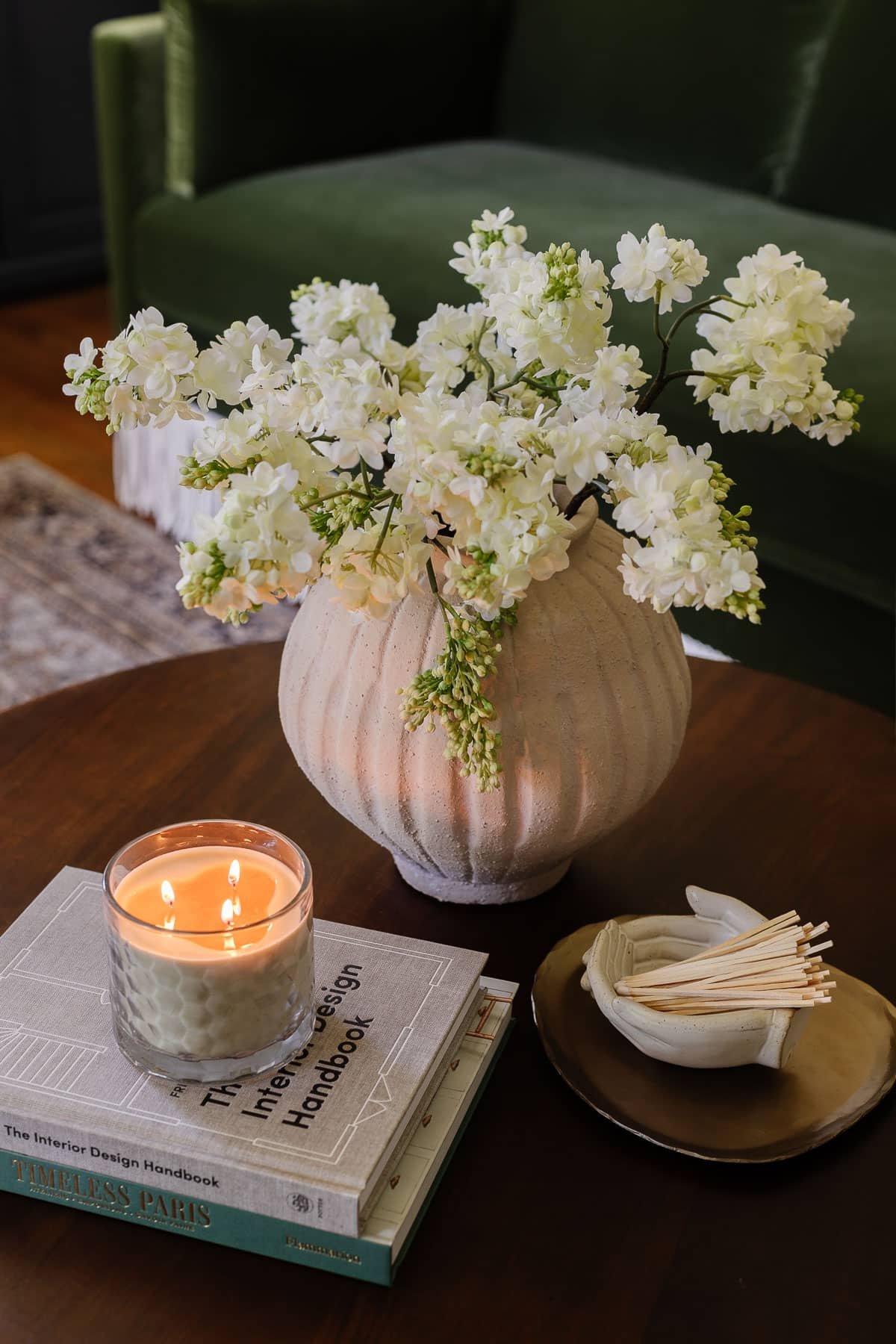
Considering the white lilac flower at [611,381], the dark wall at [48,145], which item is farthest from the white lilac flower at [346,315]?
the dark wall at [48,145]

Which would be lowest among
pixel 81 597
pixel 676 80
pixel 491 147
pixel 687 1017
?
pixel 81 597

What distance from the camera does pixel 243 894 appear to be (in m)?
0.63

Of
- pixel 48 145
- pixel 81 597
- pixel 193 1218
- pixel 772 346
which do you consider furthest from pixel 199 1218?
pixel 48 145

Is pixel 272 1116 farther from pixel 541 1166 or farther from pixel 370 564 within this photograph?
pixel 370 564

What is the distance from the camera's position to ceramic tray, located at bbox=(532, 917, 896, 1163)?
631mm

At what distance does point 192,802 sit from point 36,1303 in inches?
14.0

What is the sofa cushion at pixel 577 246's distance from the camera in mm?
1440

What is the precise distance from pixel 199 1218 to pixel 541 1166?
156mm

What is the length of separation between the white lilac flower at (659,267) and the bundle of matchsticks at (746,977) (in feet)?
0.99

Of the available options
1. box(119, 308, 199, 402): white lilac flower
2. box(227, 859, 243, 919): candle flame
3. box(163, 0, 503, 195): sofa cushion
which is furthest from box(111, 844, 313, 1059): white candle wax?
box(163, 0, 503, 195): sofa cushion

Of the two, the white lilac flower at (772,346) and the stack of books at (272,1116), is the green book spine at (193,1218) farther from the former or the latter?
the white lilac flower at (772,346)

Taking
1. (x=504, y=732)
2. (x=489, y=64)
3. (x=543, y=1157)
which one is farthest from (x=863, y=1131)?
(x=489, y=64)

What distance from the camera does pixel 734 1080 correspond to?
662 millimetres

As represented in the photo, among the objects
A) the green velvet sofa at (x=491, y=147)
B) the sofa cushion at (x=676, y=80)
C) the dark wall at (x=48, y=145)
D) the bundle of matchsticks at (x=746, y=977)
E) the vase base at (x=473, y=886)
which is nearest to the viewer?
the bundle of matchsticks at (x=746, y=977)
